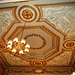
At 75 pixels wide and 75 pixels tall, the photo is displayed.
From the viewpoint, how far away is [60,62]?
32.0ft

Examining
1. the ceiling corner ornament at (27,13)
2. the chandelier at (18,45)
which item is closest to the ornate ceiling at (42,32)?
the ceiling corner ornament at (27,13)

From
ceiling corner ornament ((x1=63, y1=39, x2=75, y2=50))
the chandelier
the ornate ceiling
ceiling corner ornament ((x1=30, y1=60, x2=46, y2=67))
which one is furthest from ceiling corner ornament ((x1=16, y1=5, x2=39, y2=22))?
ceiling corner ornament ((x1=30, y1=60, x2=46, y2=67))

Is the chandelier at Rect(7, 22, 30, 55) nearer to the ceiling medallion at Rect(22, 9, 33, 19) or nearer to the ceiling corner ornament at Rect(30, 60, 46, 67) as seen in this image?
the ceiling medallion at Rect(22, 9, 33, 19)

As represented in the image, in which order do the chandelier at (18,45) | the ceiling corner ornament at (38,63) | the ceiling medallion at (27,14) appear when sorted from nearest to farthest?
the chandelier at (18,45), the ceiling medallion at (27,14), the ceiling corner ornament at (38,63)

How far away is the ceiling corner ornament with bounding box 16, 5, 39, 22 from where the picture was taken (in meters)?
5.80

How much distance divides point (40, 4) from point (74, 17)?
2136mm


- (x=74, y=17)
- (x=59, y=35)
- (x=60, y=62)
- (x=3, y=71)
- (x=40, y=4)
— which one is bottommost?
(x=3, y=71)

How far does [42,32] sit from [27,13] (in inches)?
73.5

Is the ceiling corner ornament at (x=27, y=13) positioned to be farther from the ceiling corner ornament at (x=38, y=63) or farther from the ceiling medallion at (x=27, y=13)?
the ceiling corner ornament at (x=38, y=63)

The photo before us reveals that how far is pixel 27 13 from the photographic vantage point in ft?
19.9

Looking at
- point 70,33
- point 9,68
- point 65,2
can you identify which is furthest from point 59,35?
point 9,68

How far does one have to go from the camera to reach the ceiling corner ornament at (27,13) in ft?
19.0

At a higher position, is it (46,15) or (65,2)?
(65,2)

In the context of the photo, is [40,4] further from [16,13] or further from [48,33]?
[48,33]
